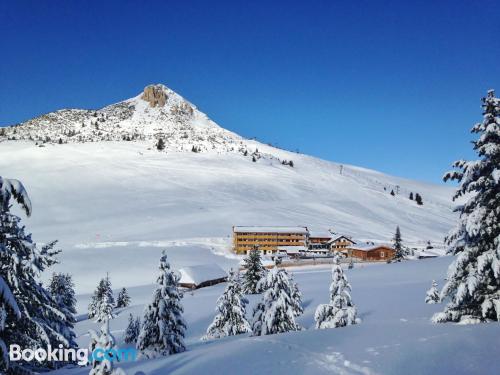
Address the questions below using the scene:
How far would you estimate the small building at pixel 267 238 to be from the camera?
95.9m

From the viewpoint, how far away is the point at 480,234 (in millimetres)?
14125

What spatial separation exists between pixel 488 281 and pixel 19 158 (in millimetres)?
213278

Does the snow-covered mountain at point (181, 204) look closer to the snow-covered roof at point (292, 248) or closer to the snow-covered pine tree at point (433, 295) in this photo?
the snow-covered roof at point (292, 248)

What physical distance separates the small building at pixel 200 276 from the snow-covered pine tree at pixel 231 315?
31.2 m

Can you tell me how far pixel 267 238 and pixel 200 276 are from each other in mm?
38658

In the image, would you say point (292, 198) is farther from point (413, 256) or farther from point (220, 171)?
point (413, 256)

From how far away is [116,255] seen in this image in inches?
3278

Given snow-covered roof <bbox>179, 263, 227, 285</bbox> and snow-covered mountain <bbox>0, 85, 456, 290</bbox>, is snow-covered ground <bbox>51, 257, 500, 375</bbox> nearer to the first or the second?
snow-covered roof <bbox>179, 263, 227, 285</bbox>

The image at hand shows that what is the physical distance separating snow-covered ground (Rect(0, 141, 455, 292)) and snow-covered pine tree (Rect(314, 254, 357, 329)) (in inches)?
2080

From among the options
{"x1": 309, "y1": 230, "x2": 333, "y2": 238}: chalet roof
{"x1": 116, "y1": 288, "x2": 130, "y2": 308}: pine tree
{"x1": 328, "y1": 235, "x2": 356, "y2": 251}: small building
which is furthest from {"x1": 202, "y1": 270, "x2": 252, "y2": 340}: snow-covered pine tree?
{"x1": 309, "y1": 230, "x2": 333, "y2": 238}: chalet roof

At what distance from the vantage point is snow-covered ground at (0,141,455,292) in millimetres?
88750

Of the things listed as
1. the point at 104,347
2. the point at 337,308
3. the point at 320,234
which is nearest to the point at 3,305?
the point at 104,347

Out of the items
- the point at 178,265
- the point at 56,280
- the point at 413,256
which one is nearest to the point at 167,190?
the point at 178,265

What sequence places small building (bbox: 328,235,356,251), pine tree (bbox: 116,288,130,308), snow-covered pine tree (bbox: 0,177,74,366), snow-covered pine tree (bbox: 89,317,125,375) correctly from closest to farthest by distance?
snow-covered pine tree (bbox: 89,317,125,375), snow-covered pine tree (bbox: 0,177,74,366), pine tree (bbox: 116,288,130,308), small building (bbox: 328,235,356,251)
